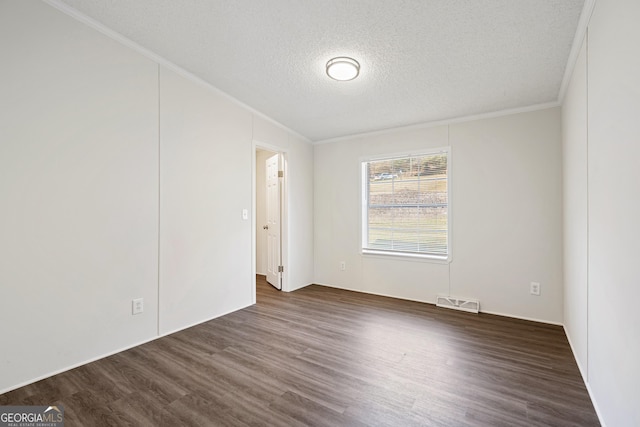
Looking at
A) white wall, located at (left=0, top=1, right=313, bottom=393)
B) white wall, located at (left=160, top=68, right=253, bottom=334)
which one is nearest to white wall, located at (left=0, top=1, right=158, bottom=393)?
white wall, located at (left=0, top=1, right=313, bottom=393)

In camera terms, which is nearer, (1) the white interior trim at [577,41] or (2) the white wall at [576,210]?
(1) the white interior trim at [577,41]

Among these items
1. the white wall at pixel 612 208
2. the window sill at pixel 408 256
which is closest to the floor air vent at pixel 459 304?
the window sill at pixel 408 256

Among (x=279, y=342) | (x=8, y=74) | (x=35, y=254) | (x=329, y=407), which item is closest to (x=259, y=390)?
(x=329, y=407)

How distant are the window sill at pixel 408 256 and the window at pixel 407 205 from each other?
0.09 ft

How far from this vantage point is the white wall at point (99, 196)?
6.51 feet

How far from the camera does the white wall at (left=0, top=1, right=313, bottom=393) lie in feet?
6.51

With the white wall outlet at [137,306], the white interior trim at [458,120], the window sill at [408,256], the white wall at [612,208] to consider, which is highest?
the white interior trim at [458,120]

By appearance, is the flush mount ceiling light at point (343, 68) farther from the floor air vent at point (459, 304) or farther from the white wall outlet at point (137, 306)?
the floor air vent at point (459, 304)

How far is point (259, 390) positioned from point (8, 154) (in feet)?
7.58

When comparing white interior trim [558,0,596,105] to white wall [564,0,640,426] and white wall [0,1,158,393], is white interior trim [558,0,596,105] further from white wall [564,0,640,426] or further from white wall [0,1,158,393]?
white wall [0,1,158,393]

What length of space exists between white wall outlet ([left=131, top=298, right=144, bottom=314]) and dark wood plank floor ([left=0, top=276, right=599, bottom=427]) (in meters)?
0.32

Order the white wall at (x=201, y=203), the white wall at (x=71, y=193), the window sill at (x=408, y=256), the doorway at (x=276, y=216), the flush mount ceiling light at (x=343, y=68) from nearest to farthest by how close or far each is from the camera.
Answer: the white wall at (x=71, y=193) < the flush mount ceiling light at (x=343, y=68) < the white wall at (x=201, y=203) < the window sill at (x=408, y=256) < the doorway at (x=276, y=216)

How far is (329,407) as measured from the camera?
5.84 feet

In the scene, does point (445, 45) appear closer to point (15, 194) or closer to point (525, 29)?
point (525, 29)
